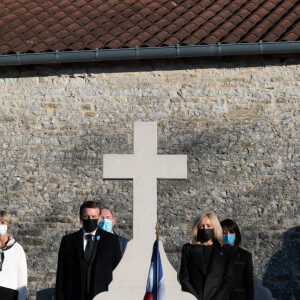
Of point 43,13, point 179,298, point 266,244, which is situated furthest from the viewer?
point 43,13

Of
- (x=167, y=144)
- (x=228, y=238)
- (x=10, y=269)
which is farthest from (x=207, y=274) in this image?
(x=167, y=144)

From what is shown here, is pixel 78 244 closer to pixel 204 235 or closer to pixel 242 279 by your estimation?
pixel 204 235

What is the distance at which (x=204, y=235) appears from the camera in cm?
741

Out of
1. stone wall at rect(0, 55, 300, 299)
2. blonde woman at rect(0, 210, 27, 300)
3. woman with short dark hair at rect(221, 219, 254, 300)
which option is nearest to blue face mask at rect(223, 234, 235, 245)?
woman with short dark hair at rect(221, 219, 254, 300)

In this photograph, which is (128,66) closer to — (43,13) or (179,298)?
(43,13)

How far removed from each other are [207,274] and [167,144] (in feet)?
18.7

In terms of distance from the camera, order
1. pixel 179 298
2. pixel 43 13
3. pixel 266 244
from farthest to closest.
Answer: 1. pixel 43 13
2. pixel 266 244
3. pixel 179 298

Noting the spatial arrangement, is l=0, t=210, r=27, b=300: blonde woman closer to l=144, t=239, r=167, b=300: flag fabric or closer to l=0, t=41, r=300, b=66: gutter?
l=144, t=239, r=167, b=300: flag fabric

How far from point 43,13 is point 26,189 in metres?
2.86

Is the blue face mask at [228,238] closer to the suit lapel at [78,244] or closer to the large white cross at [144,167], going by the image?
the large white cross at [144,167]

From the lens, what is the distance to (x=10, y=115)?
13.3 meters

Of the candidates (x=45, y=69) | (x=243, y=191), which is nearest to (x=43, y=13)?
(x=45, y=69)

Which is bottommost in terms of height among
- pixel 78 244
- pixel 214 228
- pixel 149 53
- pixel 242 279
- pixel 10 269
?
pixel 242 279

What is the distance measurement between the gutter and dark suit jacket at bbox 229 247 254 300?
4735mm
